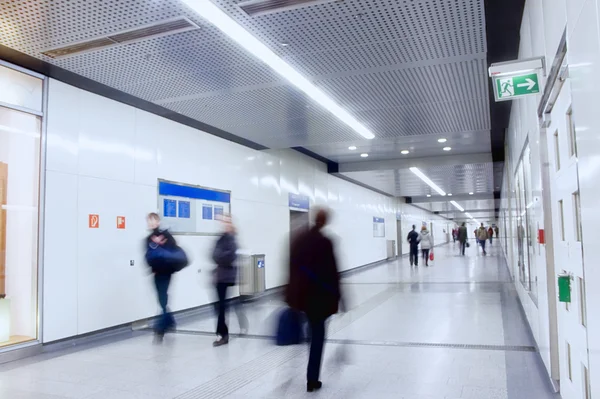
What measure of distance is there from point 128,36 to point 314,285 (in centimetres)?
278

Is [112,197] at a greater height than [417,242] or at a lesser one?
greater

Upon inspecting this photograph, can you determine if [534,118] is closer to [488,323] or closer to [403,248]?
[488,323]

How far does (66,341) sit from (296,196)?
652 centimetres

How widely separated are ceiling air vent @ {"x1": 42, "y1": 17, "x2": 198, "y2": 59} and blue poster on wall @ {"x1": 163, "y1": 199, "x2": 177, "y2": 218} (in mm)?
2725

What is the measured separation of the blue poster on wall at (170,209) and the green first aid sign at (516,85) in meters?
4.86

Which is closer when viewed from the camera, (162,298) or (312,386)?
(312,386)

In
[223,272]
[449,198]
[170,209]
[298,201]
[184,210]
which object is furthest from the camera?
[449,198]

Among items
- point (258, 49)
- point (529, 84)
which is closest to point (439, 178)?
point (258, 49)

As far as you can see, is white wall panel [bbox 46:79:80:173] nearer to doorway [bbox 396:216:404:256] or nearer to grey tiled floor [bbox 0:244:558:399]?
grey tiled floor [bbox 0:244:558:399]

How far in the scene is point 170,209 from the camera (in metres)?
6.99

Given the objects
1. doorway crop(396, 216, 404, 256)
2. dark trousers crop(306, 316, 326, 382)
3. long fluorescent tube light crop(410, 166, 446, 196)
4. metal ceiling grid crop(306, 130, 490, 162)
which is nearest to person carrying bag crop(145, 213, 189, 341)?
dark trousers crop(306, 316, 326, 382)

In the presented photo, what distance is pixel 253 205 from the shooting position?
919 cm

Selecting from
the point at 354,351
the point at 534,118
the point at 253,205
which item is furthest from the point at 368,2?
the point at 253,205

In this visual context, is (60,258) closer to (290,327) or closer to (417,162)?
(290,327)
